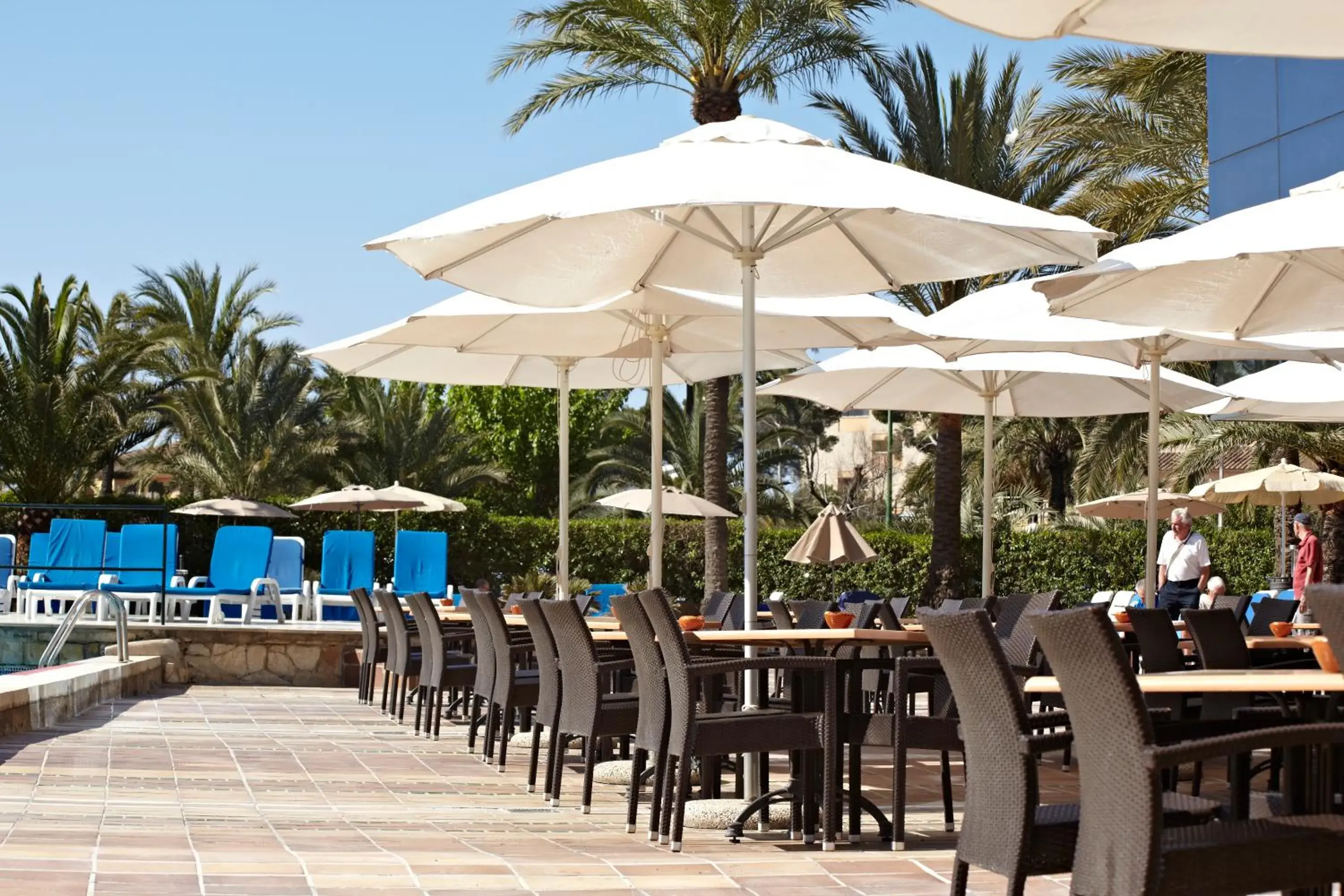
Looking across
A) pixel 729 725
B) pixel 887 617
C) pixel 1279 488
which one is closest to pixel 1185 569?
pixel 887 617

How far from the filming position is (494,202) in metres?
7.20

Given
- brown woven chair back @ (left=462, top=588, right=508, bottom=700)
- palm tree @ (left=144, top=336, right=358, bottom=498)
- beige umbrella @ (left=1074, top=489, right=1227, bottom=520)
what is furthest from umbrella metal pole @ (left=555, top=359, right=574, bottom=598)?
palm tree @ (left=144, top=336, right=358, bottom=498)

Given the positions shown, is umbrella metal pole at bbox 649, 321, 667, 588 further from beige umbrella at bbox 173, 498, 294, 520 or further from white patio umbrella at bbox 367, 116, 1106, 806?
beige umbrella at bbox 173, 498, 294, 520

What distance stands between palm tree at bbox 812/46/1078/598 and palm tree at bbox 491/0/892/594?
88 cm

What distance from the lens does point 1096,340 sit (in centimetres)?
914

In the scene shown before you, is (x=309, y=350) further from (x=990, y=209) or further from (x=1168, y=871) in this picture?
(x=1168, y=871)

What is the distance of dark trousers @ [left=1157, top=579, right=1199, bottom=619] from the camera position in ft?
44.0

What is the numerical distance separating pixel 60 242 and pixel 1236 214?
3330cm

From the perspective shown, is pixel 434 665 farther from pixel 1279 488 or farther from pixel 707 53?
pixel 707 53

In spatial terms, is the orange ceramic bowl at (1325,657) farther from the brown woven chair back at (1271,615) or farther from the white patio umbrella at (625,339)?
the brown woven chair back at (1271,615)

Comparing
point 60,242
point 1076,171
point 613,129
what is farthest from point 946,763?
point 60,242

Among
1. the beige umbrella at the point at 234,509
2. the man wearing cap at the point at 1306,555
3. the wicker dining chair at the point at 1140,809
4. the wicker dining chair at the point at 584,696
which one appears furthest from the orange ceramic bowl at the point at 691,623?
the beige umbrella at the point at 234,509

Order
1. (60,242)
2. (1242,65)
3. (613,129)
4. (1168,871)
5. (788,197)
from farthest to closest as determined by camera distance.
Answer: (60,242) → (613,129) → (1242,65) → (788,197) → (1168,871)

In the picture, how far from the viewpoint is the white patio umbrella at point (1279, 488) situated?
19.2 metres
